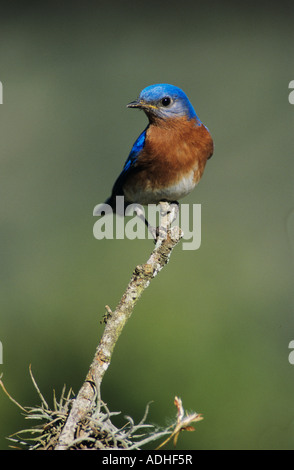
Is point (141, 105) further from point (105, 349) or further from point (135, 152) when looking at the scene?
point (105, 349)

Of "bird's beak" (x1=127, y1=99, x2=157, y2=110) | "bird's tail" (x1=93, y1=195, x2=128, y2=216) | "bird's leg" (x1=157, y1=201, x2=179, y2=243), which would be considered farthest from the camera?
"bird's tail" (x1=93, y1=195, x2=128, y2=216)

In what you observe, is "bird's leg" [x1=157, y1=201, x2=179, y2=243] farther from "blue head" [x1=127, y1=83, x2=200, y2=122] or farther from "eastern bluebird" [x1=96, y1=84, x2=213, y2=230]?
"blue head" [x1=127, y1=83, x2=200, y2=122]

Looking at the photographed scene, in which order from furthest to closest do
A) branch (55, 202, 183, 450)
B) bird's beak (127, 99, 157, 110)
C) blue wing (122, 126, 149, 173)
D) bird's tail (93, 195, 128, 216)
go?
bird's tail (93, 195, 128, 216)
blue wing (122, 126, 149, 173)
bird's beak (127, 99, 157, 110)
branch (55, 202, 183, 450)

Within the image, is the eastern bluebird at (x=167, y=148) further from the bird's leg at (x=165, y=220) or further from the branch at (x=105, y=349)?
the branch at (x=105, y=349)

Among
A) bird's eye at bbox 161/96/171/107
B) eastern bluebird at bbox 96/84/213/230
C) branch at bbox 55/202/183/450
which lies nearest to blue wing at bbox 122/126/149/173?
eastern bluebird at bbox 96/84/213/230

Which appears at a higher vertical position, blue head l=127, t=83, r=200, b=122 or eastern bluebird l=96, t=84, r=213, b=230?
blue head l=127, t=83, r=200, b=122

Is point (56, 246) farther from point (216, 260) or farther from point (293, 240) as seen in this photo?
point (293, 240)

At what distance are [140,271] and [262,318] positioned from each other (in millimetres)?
3250

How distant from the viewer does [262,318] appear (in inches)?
205

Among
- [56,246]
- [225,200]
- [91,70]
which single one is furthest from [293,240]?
[91,70]

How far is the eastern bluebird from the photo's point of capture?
13.3ft

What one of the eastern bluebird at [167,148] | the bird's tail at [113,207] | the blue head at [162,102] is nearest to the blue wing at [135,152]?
the eastern bluebird at [167,148]

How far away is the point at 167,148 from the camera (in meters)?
4.07

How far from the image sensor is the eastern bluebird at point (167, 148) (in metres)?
4.07
